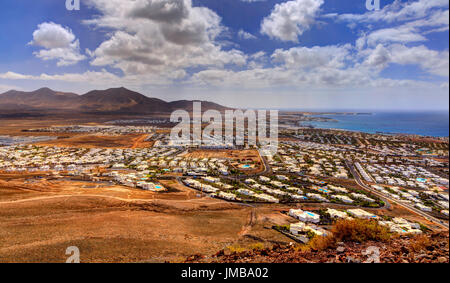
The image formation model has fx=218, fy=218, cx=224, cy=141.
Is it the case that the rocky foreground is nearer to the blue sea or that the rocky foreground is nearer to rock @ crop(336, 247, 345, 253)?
rock @ crop(336, 247, 345, 253)

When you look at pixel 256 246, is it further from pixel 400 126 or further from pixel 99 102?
pixel 99 102

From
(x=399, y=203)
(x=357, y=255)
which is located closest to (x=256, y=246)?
(x=357, y=255)

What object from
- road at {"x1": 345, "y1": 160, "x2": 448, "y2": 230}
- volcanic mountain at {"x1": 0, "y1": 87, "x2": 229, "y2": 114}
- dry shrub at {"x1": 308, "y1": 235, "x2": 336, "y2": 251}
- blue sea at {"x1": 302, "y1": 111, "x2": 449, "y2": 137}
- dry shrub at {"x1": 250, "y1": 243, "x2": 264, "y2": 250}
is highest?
volcanic mountain at {"x1": 0, "y1": 87, "x2": 229, "y2": 114}

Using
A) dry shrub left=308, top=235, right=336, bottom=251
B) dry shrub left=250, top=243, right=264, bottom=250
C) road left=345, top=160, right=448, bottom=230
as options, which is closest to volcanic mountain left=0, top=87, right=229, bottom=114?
road left=345, top=160, right=448, bottom=230

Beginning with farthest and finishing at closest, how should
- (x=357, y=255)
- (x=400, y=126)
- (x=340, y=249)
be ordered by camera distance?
(x=400, y=126)
(x=340, y=249)
(x=357, y=255)

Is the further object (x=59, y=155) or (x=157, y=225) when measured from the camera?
(x=59, y=155)

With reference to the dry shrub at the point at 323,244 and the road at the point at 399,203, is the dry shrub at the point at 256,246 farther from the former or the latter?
the road at the point at 399,203
